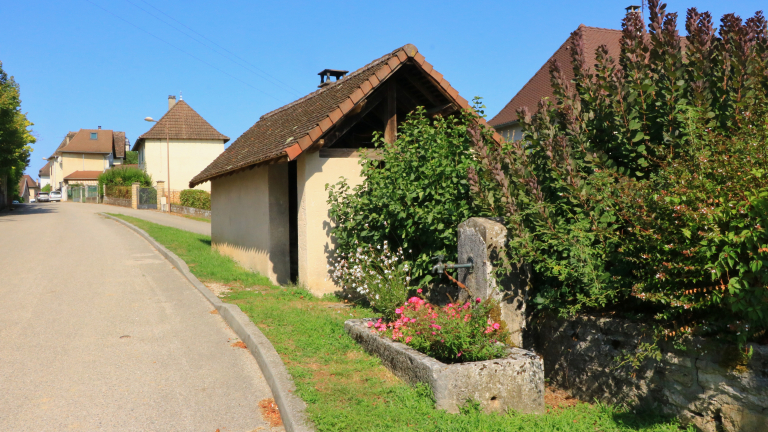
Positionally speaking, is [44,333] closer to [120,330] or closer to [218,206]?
[120,330]

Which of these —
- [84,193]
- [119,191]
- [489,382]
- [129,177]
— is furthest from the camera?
[84,193]

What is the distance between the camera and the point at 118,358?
248 inches

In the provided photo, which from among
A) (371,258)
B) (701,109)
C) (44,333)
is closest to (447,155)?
(371,258)

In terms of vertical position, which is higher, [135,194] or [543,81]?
[543,81]

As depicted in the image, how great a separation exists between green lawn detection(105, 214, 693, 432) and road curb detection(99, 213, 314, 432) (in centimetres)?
9

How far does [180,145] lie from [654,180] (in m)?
44.1

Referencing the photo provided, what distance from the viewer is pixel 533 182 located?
16.3 feet

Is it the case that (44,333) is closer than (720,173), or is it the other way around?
(720,173)

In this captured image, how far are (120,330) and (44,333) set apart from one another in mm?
946

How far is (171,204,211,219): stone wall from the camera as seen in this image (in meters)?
31.5

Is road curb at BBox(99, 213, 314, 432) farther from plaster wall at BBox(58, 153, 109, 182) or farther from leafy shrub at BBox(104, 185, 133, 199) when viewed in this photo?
plaster wall at BBox(58, 153, 109, 182)

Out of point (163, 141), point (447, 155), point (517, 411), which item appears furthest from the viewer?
point (163, 141)

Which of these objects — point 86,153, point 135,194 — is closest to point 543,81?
point 135,194

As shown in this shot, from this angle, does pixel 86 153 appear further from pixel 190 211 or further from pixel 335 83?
pixel 335 83
